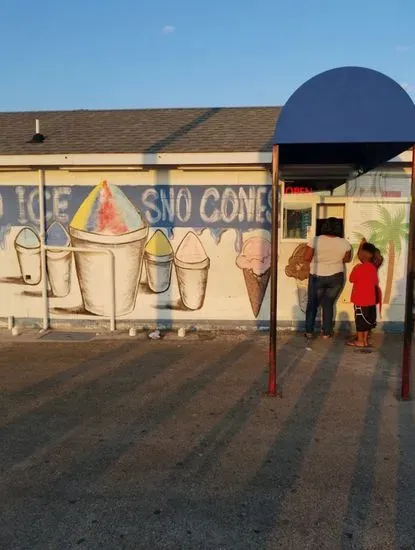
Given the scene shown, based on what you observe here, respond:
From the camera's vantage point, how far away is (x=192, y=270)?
773cm

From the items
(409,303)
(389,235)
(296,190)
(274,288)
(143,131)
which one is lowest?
(409,303)

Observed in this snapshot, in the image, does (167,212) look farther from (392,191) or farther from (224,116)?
(392,191)

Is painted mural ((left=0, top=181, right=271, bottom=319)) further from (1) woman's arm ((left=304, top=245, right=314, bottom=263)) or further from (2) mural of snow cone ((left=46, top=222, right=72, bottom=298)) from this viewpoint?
(1) woman's arm ((left=304, top=245, right=314, bottom=263))

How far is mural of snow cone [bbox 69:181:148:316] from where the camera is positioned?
773 centimetres

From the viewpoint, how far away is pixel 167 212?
767 cm

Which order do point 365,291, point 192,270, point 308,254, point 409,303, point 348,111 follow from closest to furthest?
1. point 348,111
2. point 409,303
3. point 365,291
4. point 308,254
5. point 192,270

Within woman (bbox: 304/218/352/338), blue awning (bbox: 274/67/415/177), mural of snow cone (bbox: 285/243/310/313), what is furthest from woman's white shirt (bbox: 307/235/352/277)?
blue awning (bbox: 274/67/415/177)

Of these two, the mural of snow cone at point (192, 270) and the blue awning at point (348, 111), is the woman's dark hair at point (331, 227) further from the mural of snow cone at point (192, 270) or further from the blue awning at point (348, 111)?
the blue awning at point (348, 111)

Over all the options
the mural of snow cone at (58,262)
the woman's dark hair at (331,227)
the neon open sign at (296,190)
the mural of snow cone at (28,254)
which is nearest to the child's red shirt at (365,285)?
the woman's dark hair at (331,227)

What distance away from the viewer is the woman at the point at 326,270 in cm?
700

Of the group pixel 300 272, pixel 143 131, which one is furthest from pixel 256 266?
→ pixel 143 131

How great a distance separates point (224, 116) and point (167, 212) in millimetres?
2630

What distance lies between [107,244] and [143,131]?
215 centimetres

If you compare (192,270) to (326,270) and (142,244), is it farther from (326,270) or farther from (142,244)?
(326,270)
